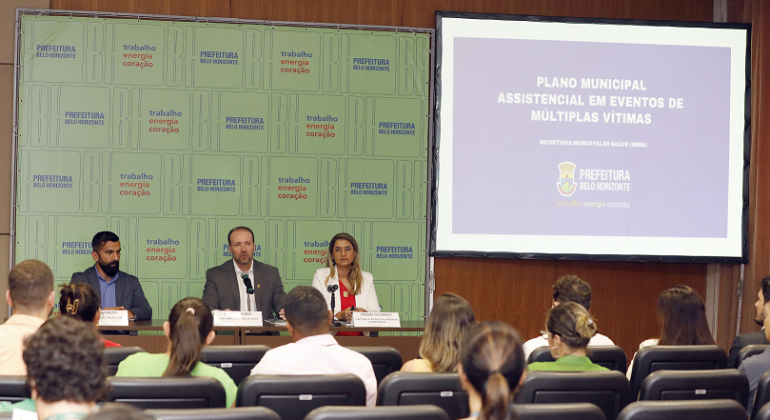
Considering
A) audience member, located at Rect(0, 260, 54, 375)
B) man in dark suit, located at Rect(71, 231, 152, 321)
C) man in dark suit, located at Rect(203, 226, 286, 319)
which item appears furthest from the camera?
man in dark suit, located at Rect(203, 226, 286, 319)

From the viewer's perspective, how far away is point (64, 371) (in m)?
1.36

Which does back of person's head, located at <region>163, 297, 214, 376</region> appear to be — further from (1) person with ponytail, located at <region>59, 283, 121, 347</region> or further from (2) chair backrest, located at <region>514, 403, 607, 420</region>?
(2) chair backrest, located at <region>514, 403, 607, 420</region>

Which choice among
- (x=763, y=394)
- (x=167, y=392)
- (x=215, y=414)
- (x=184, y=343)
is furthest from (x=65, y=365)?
(x=763, y=394)

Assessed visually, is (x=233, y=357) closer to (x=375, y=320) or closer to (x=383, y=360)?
(x=383, y=360)

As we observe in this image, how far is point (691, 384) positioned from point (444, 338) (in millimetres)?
833

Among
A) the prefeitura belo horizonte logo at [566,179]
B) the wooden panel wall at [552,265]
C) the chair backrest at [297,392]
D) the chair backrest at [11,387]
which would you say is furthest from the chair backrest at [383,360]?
the prefeitura belo horizonte logo at [566,179]

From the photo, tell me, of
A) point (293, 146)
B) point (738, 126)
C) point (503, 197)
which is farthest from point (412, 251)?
point (738, 126)

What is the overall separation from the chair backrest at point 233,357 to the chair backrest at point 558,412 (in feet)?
4.40

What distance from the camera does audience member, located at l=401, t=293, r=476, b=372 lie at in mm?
2555

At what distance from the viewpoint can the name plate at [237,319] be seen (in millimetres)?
4078

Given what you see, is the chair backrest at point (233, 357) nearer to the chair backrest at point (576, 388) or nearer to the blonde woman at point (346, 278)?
the chair backrest at point (576, 388)

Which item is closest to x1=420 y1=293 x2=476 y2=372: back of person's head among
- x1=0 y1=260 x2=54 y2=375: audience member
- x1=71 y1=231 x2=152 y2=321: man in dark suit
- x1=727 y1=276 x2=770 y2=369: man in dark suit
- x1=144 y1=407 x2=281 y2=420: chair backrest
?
x1=144 y1=407 x2=281 y2=420: chair backrest

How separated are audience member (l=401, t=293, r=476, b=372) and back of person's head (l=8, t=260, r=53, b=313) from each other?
5.01ft

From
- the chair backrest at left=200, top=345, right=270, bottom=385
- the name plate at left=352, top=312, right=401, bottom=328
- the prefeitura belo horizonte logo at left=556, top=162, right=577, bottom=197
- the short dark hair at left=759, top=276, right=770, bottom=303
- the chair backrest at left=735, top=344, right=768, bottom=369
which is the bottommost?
the name plate at left=352, top=312, right=401, bottom=328
